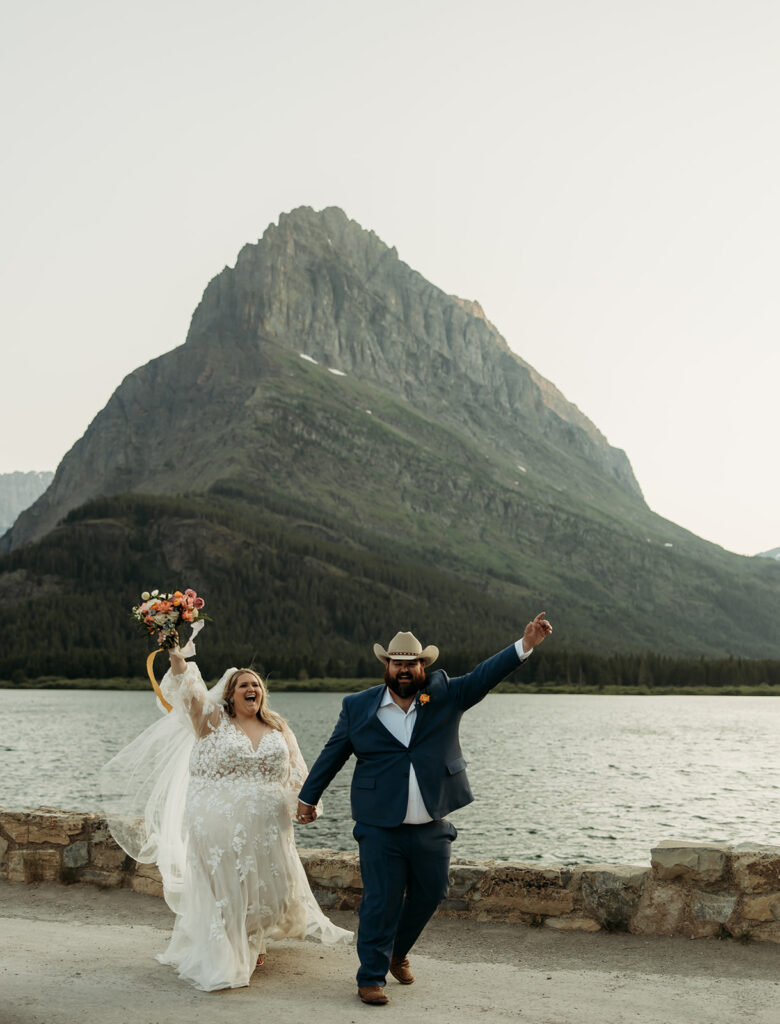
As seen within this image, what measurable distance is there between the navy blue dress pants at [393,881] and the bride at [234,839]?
1.01 metres

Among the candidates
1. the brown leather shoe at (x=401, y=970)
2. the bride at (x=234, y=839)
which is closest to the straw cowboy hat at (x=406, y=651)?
the bride at (x=234, y=839)

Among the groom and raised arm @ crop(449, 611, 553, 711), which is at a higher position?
A: raised arm @ crop(449, 611, 553, 711)

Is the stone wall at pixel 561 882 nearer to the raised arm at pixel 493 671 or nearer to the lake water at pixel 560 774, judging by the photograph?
the raised arm at pixel 493 671

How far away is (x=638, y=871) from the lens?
10.6m

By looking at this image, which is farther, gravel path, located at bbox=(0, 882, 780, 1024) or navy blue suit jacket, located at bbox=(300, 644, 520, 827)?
navy blue suit jacket, located at bbox=(300, 644, 520, 827)

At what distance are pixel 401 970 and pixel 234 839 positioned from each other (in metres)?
1.78

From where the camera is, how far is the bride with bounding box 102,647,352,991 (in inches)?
363

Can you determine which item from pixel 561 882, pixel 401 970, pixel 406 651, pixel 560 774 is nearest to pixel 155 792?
pixel 401 970

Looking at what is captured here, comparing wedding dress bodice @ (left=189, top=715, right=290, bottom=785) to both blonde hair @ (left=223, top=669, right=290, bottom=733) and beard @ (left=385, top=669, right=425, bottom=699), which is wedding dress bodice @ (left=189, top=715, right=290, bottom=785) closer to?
blonde hair @ (left=223, top=669, right=290, bottom=733)

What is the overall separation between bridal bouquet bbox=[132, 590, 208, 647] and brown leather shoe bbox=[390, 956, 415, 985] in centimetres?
342

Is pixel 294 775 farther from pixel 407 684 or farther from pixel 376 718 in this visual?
pixel 407 684

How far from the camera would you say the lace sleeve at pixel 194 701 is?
32.4 ft

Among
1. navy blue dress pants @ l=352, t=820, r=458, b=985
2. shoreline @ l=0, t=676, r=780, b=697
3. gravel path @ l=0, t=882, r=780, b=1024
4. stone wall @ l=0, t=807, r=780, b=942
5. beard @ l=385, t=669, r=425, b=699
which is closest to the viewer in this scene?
gravel path @ l=0, t=882, r=780, b=1024

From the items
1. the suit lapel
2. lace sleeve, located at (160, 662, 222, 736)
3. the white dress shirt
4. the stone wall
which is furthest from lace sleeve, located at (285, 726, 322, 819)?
the stone wall
